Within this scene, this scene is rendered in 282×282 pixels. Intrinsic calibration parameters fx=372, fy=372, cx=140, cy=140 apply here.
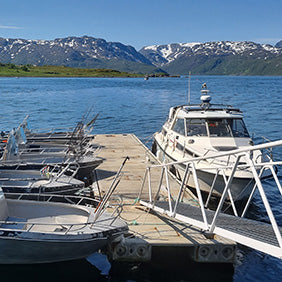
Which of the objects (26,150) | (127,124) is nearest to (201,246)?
(26,150)

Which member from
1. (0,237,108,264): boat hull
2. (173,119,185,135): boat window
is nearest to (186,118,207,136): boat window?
(173,119,185,135): boat window

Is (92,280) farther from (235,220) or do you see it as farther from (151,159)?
(151,159)

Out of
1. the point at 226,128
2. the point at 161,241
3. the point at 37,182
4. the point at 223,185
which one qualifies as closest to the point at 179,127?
the point at 226,128

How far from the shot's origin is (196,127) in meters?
17.2

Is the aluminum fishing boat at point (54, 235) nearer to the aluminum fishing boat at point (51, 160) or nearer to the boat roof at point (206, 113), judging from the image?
the aluminum fishing boat at point (51, 160)

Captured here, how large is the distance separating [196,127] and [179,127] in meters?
1.02

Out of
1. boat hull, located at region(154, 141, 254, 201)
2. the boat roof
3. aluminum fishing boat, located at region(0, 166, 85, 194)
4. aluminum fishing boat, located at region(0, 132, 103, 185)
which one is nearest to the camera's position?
aluminum fishing boat, located at region(0, 166, 85, 194)

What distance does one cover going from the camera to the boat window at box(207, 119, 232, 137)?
55.0ft

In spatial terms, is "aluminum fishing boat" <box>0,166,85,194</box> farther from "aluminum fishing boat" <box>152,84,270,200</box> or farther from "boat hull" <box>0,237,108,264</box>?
"aluminum fishing boat" <box>152,84,270,200</box>

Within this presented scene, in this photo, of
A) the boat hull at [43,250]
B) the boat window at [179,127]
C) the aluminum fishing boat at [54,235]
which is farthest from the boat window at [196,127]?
the boat hull at [43,250]

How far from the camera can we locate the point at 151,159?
1941 cm

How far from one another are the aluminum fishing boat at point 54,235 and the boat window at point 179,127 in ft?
26.1

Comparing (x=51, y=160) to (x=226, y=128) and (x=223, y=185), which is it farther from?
(x=226, y=128)

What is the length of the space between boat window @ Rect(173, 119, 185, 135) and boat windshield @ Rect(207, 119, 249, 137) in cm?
127
